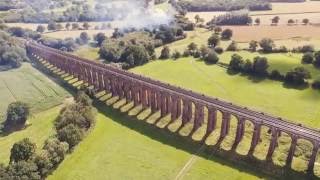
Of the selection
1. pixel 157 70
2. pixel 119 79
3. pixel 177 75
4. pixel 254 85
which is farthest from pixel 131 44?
pixel 254 85

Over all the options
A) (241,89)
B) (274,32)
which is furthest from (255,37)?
(241,89)

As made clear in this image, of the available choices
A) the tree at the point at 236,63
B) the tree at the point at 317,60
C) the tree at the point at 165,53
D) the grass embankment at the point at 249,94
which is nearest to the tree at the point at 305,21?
the tree at the point at 317,60

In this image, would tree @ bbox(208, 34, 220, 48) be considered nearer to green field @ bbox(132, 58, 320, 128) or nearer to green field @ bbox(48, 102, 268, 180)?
green field @ bbox(132, 58, 320, 128)

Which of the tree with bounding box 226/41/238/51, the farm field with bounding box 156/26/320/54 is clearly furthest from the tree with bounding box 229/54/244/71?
the farm field with bounding box 156/26/320/54

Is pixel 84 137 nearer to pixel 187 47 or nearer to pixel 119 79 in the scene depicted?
pixel 119 79

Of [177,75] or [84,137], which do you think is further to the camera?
[177,75]

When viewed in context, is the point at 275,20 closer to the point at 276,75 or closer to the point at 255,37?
the point at 255,37

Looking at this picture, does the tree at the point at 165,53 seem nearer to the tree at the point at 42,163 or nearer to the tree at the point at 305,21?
the tree at the point at 305,21
